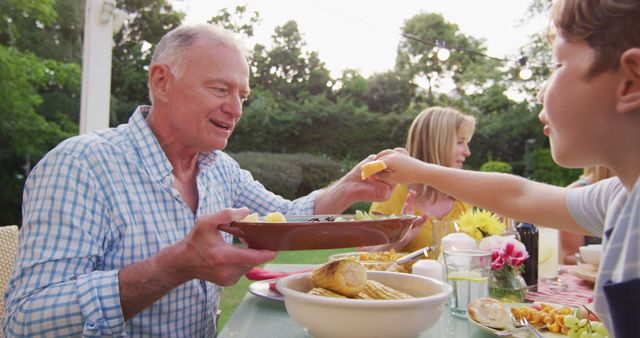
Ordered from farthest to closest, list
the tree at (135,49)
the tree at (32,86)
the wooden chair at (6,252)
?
the tree at (135,49)
the tree at (32,86)
the wooden chair at (6,252)

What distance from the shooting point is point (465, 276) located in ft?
4.68

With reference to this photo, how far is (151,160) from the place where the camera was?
1.60 meters

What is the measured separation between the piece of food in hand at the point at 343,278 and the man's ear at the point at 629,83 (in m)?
0.55

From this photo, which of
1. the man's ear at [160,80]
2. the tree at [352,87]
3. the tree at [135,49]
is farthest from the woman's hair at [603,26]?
the tree at [352,87]

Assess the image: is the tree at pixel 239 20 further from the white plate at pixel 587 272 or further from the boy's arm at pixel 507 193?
the boy's arm at pixel 507 193

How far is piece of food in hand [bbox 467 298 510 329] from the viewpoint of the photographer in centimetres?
113

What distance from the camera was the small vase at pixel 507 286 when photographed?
1.57 meters

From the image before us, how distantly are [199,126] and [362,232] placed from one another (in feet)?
3.08

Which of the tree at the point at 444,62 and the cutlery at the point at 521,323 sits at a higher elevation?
the tree at the point at 444,62

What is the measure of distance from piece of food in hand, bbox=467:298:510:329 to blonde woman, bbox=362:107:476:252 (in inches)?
70.4

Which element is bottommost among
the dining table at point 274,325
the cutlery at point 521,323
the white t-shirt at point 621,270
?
the dining table at point 274,325

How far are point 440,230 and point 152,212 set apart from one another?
0.98 meters

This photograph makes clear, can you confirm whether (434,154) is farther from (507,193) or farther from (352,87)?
(352,87)

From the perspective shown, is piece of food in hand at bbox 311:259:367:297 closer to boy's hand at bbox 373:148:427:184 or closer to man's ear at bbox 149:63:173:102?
boy's hand at bbox 373:148:427:184
